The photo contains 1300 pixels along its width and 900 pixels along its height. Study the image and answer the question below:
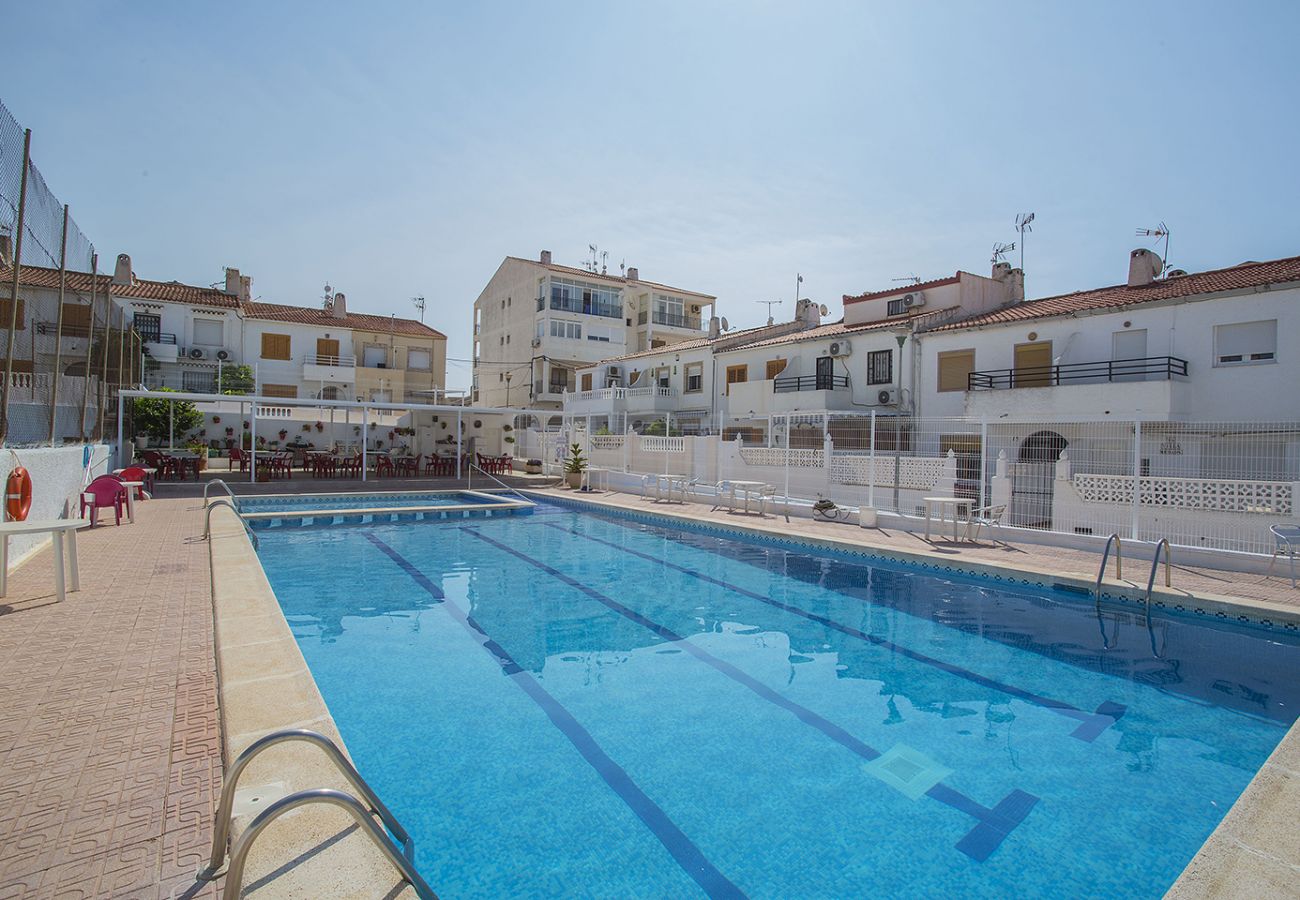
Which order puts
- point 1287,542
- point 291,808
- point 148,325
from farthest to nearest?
1. point 148,325
2. point 1287,542
3. point 291,808

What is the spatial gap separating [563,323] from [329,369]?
12.5 m

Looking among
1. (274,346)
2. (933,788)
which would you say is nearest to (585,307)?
(274,346)

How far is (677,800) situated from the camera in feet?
13.4

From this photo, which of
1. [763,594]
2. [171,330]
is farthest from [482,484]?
[171,330]

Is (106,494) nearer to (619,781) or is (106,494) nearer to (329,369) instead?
(619,781)

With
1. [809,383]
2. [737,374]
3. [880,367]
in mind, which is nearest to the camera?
[880,367]

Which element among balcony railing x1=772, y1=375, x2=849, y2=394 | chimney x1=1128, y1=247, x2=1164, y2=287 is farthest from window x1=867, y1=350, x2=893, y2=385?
chimney x1=1128, y1=247, x2=1164, y2=287

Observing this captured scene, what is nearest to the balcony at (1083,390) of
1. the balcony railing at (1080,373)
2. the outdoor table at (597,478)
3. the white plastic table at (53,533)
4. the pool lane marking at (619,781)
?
the balcony railing at (1080,373)

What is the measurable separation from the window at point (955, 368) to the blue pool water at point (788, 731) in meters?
14.1

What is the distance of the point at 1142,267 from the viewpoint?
69.3 feet

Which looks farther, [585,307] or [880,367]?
[585,307]

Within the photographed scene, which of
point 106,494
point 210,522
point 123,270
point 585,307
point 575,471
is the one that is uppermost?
point 585,307

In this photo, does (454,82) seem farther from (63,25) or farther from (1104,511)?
(1104,511)

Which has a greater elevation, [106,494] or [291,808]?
[106,494]
